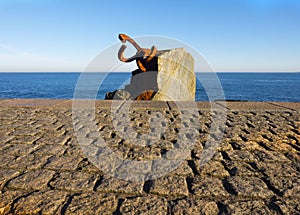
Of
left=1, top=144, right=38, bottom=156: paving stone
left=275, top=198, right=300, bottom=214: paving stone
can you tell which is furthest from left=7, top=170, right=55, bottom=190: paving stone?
left=275, top=198, right=300, bottom=214: paving stone

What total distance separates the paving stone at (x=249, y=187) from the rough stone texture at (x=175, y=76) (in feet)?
17.7

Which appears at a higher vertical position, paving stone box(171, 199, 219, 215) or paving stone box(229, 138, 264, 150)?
paving stone box(229, 138, 264, 150)

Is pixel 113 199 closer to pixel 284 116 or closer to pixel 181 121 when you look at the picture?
pixel 181 121

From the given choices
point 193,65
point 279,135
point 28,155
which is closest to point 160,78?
point 193,65

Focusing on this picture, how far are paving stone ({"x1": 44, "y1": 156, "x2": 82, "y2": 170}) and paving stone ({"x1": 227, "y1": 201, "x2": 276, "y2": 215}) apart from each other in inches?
56.9

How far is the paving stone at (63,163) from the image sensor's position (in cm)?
226

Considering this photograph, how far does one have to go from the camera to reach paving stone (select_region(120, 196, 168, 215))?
5.25ft

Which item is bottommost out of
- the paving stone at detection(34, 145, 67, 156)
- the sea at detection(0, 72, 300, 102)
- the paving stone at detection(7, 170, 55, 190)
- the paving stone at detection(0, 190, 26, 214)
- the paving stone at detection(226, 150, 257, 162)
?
the sea at detection(0, 72, 300, 102)

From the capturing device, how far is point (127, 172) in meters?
2.20

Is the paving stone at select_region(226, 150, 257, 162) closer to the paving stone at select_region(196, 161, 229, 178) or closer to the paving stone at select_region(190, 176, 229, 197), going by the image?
the paving stone at select_region(196, 161, 229, 178)

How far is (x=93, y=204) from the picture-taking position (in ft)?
5.50

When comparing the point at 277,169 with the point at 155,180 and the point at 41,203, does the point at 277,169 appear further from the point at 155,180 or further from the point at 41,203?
the point at 41,203

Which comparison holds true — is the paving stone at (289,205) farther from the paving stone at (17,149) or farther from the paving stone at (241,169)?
the paving stone at (17,149)

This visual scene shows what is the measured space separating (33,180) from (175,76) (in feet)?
23.4
